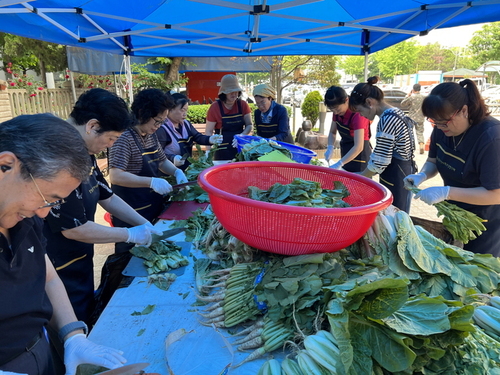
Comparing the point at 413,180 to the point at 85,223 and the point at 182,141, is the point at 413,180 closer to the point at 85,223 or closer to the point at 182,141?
the point at 85,223

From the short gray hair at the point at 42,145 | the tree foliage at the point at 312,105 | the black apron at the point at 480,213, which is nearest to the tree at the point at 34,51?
the tree foliage at the point at 312,105

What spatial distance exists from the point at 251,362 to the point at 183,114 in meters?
3.91

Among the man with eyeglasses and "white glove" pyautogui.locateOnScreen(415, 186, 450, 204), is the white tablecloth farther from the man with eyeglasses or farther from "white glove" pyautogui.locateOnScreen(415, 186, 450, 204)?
"white glove" pyautogui.locateOnScreen(415, 186, 450, 204)

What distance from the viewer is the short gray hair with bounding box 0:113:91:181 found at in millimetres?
1120

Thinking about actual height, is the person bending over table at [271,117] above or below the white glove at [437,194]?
above

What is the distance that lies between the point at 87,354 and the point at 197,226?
1.35m

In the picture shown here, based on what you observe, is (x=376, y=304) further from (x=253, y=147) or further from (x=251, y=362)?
(x=253, y=147)

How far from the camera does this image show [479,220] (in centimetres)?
239

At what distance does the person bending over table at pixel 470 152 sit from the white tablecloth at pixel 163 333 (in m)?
2.02

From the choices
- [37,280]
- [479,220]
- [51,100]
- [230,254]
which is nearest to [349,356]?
[230,254]

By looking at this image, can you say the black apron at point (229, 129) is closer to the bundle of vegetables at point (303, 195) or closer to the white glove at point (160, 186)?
the white glove at point (160, 186)

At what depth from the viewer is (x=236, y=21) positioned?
18.2ft

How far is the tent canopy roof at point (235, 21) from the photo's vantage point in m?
4.15

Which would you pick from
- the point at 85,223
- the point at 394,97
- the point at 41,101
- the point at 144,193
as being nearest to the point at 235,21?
the point at 144,193
